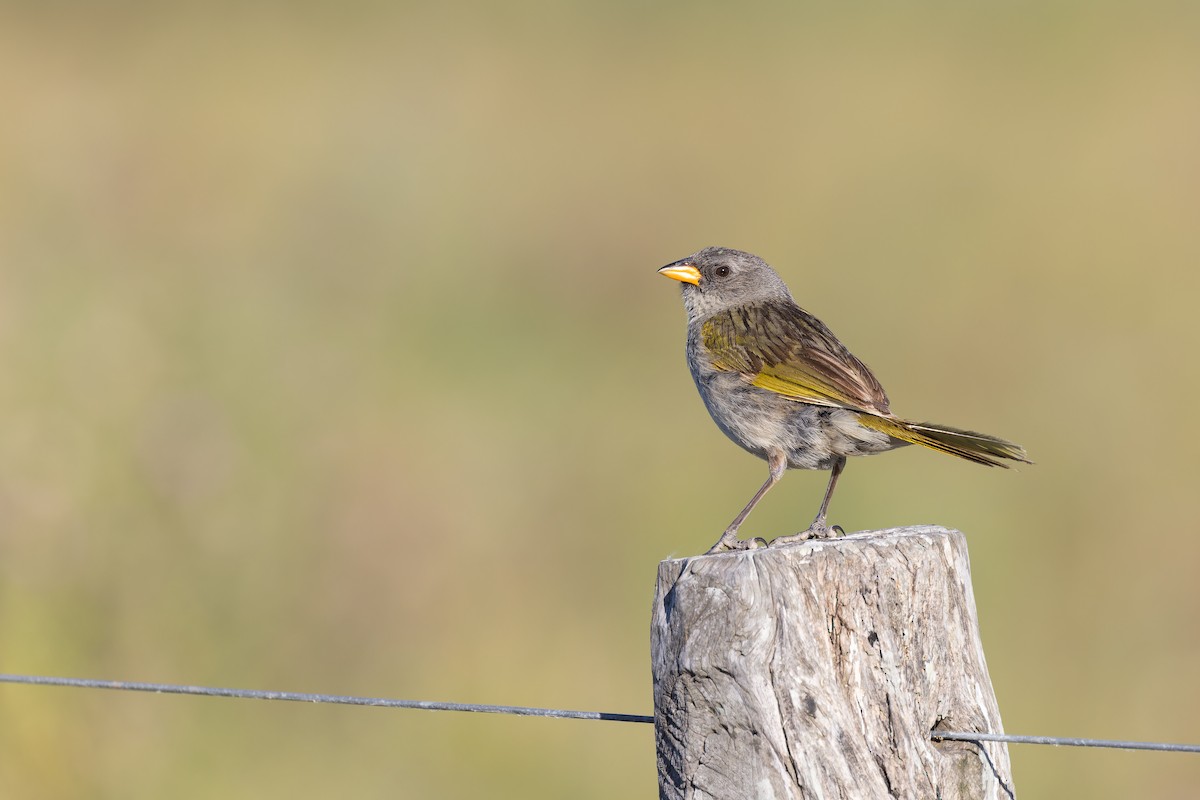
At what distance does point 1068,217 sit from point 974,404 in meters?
3.39

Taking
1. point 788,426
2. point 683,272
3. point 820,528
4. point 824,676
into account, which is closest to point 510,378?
point 683,272

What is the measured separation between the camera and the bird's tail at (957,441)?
4.32 meters

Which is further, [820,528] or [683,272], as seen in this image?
[683,272]

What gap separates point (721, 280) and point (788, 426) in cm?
132

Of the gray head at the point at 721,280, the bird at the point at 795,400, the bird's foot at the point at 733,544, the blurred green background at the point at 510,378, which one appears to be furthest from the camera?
the blurred green background at the point at 510,378

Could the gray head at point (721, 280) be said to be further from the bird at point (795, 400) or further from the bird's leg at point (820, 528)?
the bird's leg at point (820, 528)

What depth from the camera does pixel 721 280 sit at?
6316mm

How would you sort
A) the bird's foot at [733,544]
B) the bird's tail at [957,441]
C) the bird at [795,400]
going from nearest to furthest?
the bird's foot at [733,544] < the bird's tail at [957,441] < the bird at [795,400]

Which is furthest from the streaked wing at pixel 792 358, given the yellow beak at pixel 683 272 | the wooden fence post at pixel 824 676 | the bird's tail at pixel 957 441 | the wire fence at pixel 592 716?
the wooden fence post at pixel 824 676

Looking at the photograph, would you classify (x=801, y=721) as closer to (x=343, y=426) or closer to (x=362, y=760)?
(x=362, y=760)

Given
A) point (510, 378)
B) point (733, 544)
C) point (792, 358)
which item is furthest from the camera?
point (510, 378)

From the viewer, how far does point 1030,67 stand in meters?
15.3

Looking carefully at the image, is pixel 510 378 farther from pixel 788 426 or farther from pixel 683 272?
pixel 788 426

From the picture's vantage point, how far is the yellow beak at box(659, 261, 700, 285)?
20.9 ft
